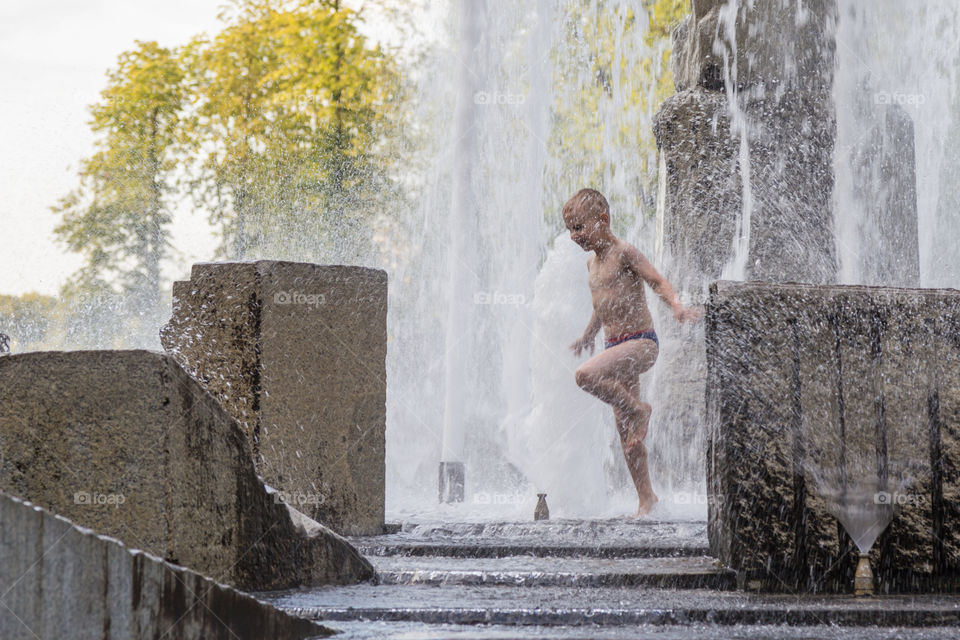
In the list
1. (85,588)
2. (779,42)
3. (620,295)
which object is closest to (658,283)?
(620,295)

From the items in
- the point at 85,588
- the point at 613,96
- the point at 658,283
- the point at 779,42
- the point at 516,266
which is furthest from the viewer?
the point at 613,96

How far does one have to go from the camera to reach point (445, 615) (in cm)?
355

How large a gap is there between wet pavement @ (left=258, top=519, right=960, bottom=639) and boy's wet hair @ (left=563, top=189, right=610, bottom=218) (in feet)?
8.74

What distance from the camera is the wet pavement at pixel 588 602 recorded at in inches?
135

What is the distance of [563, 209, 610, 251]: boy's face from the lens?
728 centimetres

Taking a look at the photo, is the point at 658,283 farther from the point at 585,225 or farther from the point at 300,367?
the point at 300,367

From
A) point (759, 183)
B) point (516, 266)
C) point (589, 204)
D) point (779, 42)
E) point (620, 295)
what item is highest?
point (779, 42)

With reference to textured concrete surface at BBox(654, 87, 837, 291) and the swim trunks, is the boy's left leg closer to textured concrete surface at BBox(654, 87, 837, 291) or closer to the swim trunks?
the swim trunks

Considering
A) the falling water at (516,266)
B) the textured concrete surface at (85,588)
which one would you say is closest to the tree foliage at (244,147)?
the falling water at (516,266)

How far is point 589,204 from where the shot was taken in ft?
24.0

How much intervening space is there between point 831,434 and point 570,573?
40.2 inches

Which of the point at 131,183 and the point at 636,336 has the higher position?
the point at 131,183

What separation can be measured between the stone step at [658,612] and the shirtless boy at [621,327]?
3250 millimetres

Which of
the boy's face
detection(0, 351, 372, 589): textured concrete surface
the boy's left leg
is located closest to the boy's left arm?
the boy's face
